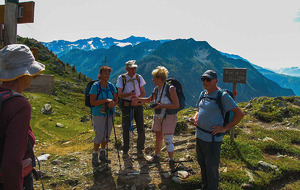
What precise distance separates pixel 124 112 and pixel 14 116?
5147 mm

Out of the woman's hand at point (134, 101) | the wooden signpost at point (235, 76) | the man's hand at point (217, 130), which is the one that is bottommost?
the man's hand at point (217, 130)

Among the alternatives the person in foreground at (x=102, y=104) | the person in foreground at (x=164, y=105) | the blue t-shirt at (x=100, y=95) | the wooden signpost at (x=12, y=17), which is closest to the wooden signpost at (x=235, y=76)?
the person in foreground at (x=164, y=105)

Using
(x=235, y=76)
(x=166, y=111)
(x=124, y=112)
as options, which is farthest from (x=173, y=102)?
(x=235, y=76)

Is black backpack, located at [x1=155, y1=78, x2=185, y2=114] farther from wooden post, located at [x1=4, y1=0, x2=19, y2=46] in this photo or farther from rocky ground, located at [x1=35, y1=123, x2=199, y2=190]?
wooden post, located at [x1=4, y1=0, x2=19, y2=46]

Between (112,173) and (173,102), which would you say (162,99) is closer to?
(173,102)

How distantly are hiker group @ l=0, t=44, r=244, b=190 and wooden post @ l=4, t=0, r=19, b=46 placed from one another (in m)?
2.17

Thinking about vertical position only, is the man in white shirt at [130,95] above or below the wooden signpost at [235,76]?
below

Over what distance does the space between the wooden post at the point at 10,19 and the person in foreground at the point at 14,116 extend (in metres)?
2.20

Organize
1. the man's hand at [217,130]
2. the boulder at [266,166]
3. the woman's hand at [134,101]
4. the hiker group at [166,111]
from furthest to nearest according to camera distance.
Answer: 1. the woman's hand at [134,101]
2. the boulder at [266,166]
3. the hiker group at [166,111]
4. the man's hand at [217,130]

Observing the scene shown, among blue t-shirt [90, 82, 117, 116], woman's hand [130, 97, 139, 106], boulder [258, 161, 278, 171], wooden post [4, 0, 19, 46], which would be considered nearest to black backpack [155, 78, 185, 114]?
woman's hand [130, 97, 139, 106]

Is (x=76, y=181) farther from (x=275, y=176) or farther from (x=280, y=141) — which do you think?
(x=280, y=141)

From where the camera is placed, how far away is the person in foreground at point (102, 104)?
247 inches

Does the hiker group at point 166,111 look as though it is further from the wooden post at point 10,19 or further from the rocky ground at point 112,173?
the wooden post at point 10,19

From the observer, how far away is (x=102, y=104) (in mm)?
6352
